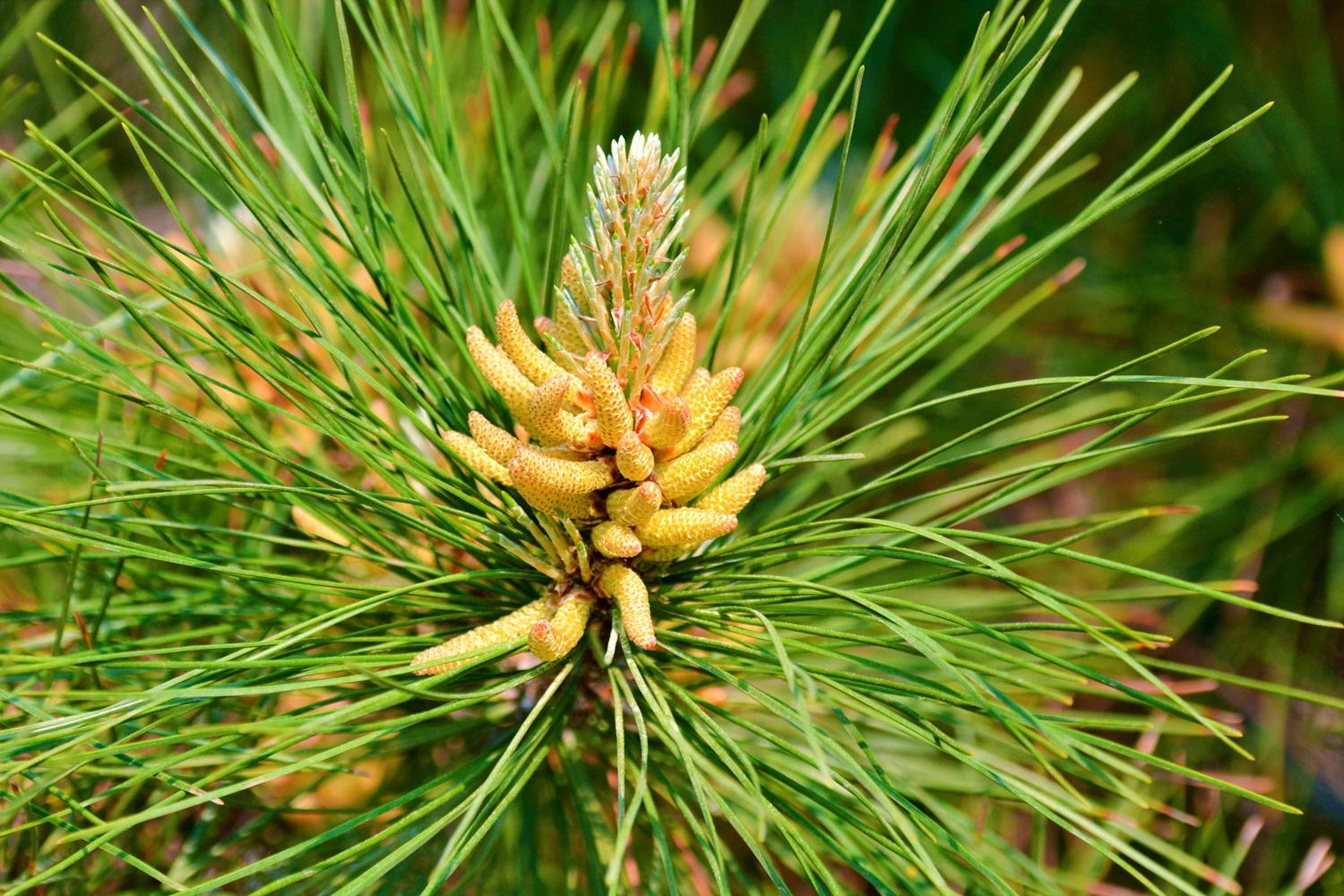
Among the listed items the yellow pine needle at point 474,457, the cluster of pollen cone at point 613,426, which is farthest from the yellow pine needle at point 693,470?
the yellow pine needle at point 474,457

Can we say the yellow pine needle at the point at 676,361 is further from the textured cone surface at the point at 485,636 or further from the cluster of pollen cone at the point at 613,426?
the textured cone surface at the point at 485,636

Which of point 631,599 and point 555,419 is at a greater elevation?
point 555,419

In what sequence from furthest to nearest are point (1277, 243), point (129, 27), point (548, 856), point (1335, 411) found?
1. point (1277, 243)
2. point (1335, 411)
3. point (548, 856)
4. point (129, 27)

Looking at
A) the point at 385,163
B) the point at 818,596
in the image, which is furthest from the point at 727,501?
the point at 385,163

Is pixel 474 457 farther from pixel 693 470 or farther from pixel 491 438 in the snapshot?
pixel 693 470

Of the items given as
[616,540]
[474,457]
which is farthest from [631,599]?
Result: [474,457]

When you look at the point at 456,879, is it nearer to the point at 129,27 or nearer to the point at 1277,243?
the point at 129,27

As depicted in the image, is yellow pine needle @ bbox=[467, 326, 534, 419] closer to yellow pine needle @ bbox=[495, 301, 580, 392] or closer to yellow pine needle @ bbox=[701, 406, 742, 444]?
yellow pine needle @ bbox=[495, 301, 580, 392]
